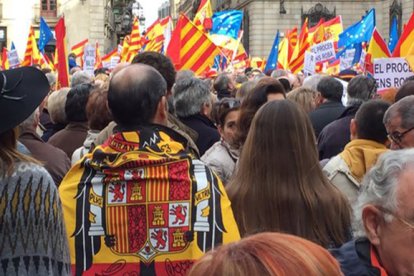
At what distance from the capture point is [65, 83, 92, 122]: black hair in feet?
23.6

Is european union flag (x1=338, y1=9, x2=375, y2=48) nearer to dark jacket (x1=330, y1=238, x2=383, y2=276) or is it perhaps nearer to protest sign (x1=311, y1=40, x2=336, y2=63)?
protest sign (x1=311, y1=40, x2=336, y2=63)

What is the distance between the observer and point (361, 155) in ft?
17.8

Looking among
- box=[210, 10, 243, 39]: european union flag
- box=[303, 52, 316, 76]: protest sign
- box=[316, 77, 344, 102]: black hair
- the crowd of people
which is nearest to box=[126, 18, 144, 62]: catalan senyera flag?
box=[210, 10, 243, 39]: european union flag

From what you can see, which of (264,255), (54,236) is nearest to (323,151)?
(54,236)

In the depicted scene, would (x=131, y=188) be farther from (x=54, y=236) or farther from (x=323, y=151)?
(x=323, y=151)

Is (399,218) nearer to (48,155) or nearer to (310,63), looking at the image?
(48,155)

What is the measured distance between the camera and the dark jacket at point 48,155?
574cm

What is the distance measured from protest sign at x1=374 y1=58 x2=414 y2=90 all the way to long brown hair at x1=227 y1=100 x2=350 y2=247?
26.2ft

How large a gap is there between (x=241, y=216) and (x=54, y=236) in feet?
4.73

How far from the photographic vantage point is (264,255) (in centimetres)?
192

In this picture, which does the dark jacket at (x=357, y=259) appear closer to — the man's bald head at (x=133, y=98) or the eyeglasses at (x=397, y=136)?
the man's bald head at (x=133, y=98)

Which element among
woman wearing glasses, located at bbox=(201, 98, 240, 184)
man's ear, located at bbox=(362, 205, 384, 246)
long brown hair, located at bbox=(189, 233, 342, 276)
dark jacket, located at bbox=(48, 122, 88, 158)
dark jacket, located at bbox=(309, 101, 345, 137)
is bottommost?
dark jacket, located at bbox=(309, 101, 345, 137)

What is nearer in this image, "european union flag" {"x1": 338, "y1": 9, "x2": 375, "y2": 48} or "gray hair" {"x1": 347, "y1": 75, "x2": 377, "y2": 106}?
"gray hair" {"x1": 347, "y1": 75, "x2": 377, "y2": 106}

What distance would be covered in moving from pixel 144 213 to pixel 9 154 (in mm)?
974
